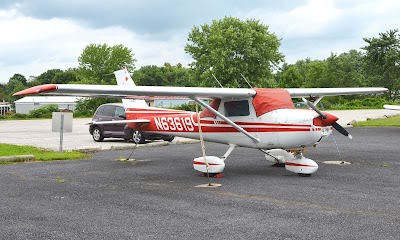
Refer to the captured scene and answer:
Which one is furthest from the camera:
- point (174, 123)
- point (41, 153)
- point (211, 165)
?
point (41, 153)

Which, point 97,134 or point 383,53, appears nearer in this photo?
point 97,134

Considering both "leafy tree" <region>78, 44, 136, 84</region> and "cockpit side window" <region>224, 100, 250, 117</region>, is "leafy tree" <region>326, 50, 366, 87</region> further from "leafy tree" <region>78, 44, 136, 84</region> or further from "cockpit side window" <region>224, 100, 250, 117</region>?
"cockpit side window" <region>224, 100, 250, 117</region>

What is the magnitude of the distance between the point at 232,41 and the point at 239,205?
5347 centimetres

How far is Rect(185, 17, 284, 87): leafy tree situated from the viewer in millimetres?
59219

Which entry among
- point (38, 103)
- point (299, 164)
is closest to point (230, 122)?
point (299, 164)

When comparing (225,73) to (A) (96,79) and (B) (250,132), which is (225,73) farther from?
(B) (250,132)

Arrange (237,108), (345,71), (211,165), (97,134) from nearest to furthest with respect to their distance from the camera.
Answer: (211,165) < (237,108) < (97,134) < (345,71)

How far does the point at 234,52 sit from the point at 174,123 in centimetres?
4873

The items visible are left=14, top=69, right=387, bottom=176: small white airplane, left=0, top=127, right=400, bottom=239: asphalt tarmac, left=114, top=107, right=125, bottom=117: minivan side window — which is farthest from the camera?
left=114, top=107, right=125, bottom=117: minivan side window

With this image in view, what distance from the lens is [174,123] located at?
12969 mm

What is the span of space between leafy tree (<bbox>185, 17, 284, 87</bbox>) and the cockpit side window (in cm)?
4556

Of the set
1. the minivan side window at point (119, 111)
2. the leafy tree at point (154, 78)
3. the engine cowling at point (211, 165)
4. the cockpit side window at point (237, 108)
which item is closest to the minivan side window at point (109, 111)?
the minivan side window at point (119, 111)

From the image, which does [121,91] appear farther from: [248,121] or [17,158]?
[17,158]

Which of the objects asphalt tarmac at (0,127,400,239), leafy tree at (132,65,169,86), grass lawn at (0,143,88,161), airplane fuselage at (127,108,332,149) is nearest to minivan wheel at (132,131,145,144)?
grass lawn at (0,143,88,161)
